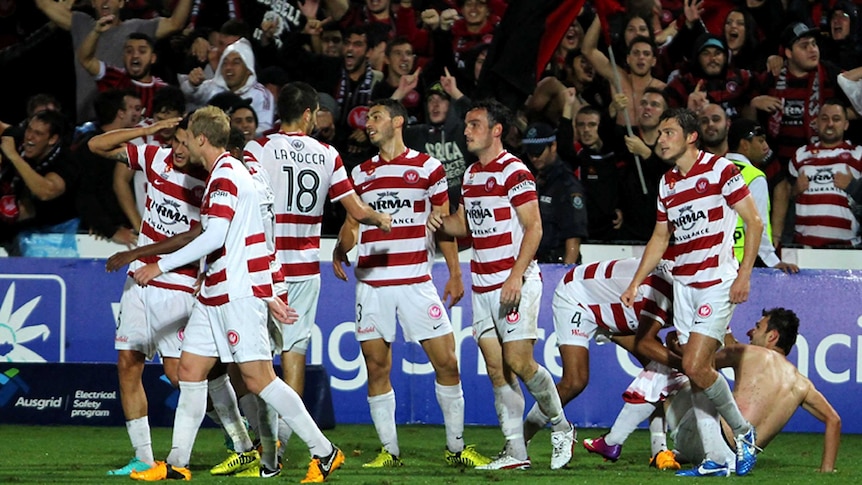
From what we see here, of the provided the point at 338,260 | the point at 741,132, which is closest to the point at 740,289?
the point at 338,260

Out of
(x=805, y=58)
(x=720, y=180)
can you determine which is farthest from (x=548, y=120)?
(x=720, y=180)

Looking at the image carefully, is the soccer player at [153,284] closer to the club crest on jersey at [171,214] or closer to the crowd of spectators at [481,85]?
the club crest on jersey at [171,214]

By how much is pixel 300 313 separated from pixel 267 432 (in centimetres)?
98

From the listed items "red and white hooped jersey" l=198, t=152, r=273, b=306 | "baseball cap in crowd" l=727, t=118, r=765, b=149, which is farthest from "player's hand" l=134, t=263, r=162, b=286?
"baseball cap in crowd" l=727, t=118, r=765, b=149

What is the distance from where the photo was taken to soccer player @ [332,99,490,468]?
9.25m

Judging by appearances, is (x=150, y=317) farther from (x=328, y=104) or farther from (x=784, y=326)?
(x=328, y=104)

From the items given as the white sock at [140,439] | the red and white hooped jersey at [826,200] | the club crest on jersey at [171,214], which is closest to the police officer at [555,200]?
the red and white hooped jersey at [826,200]

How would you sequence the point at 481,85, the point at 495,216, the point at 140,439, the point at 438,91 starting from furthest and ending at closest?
1. the point at 481,85
2. the point at 438,91
3. the point at 495,216
4. the point at 140,439

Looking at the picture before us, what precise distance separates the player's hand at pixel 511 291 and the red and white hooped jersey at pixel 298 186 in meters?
1.21

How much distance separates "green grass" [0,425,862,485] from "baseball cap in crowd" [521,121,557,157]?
2.39m

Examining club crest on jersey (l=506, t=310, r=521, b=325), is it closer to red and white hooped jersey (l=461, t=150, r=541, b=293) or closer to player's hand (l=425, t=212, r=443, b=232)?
red and white hooped jersey (l=461, t=150, r=541, b=293)

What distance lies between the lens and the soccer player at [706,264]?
8609 mm

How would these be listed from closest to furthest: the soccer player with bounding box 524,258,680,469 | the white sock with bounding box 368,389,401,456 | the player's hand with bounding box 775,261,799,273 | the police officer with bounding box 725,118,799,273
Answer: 1. the white sock with bounding box 368,389,401,456
2. the soccer player with bounding box 524,258,680,469
3. the police officer with bounding box 725,118,799,273
4. the player's hand with bounding box 775,261,799,273

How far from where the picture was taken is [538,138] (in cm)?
1177
